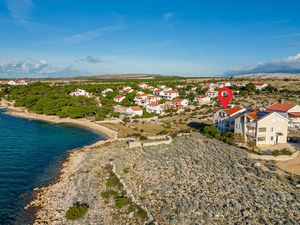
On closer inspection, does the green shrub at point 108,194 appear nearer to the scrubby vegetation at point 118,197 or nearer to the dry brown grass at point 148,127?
the scrubby vegetation at point 118,197

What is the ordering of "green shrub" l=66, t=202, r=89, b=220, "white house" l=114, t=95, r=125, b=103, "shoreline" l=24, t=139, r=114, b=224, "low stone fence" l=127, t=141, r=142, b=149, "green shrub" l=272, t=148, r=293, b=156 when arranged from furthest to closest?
"white house" l=114, t=95, r=125, b=103 < "low stone fence" l=127, t=141, r=142, b=149 < "green shrub" l=272, t=148, r=293, b=156 < "shoreline" l=24, t=139, r=114, b=224 < "green shrub" l=66, t=202, r=89, b=220

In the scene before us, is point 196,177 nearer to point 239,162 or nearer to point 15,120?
point 239,162

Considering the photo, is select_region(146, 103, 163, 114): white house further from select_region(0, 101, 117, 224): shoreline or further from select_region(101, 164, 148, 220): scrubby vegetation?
select_region(101, 164, 148, 220): scrubby vegetation

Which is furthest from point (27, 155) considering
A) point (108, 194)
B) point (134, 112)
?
point (134, 112)

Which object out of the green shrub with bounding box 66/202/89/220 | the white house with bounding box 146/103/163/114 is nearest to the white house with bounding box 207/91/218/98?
the white house with bounding box 146/103/163/114

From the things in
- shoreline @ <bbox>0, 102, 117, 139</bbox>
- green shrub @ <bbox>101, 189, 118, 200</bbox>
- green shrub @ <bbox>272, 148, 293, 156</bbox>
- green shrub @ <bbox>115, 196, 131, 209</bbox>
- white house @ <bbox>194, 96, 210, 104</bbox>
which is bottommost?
shoreline @ <bbox>0, 102, 117, 139</bbox>
